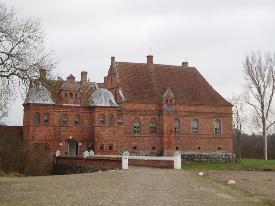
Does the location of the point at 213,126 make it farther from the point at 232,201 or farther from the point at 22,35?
the point at 232,201

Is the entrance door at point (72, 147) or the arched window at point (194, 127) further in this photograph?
the arched window at point (194, 127)

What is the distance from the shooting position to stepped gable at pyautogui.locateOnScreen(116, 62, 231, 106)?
5945cm

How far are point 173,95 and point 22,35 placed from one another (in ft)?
109

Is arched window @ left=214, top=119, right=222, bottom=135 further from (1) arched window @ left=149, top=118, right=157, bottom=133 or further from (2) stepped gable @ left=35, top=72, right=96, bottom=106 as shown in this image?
(2) stepped gable @ left=35, top=72, right=96, bottom=106

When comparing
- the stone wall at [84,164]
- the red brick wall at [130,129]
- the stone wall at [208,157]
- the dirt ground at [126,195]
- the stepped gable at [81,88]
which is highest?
the stepped gable at [81,88]

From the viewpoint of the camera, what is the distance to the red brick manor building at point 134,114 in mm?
55531

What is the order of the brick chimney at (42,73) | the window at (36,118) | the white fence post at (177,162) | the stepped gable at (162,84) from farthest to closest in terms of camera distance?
1. the stepped gable at (162,84)
2. the window at (36,118)
3. the white fence post at (177,162)
4. the brick chimney at (42,73)

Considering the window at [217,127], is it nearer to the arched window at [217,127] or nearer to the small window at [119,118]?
the arched window at [217,127]

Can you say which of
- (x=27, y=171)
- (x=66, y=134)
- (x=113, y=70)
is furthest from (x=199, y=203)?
(x=113, y=70)

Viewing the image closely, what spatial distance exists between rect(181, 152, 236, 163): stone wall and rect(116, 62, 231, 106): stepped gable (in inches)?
234

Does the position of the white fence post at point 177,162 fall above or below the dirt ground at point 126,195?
above

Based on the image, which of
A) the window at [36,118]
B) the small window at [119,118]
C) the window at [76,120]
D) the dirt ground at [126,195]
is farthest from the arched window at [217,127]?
the dirt ground at [126,195]

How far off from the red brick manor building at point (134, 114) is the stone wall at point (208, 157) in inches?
32.3

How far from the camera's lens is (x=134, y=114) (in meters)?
58.6
